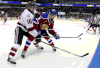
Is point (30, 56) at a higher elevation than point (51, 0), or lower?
lower

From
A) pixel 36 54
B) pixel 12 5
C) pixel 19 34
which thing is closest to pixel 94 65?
pixel 36 54

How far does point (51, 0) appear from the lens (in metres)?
26.7

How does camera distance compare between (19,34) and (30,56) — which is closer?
(19,34)

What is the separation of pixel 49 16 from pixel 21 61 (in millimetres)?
1096

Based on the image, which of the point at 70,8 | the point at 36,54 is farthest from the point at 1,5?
the point at 36,54

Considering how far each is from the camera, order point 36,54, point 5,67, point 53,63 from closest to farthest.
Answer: point 5,67 < point 53,63 < point 36,54

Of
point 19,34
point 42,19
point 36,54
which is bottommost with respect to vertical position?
point 36,54

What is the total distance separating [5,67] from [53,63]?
89cm

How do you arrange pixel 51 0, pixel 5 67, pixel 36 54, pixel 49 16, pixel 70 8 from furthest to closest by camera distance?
pixel 51 0 → pixel 70 8 → pixel 36 54 → pixel 49 16 → pixel 5 67

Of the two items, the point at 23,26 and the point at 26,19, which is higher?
the point at 26,19

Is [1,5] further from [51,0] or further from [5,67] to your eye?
[5,67]

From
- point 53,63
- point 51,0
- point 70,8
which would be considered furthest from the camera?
point 51,0

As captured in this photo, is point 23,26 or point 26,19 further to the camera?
point 23,26

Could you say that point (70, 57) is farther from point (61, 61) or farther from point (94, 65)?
point (94, 65)
